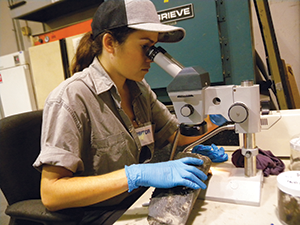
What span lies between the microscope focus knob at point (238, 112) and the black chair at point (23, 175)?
0.66 meters

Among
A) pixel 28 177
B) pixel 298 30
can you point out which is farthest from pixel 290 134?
pixel 298 30

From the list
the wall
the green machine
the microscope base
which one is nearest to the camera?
the microscope base

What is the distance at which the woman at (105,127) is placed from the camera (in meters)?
0.73

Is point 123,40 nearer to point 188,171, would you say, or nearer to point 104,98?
point 104,98

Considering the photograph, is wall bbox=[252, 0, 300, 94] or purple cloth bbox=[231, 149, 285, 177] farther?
wall bbox=[252, 0, 300, 94]

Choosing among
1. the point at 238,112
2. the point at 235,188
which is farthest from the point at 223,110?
the point at 235,188

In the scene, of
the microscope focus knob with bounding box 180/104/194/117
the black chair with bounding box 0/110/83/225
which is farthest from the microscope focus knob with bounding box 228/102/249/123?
the black chair with bounding box 0/110/83/225

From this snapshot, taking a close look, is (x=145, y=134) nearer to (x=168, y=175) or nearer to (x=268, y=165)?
(x=168, y=175)

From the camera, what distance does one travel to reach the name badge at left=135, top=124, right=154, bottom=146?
1105mm

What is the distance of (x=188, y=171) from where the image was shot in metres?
0.71

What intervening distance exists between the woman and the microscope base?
0.24 feet

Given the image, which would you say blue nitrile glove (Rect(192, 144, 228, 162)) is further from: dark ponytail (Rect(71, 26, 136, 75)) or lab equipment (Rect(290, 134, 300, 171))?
dark ponytail (Rect(71, 26, 136, 75))

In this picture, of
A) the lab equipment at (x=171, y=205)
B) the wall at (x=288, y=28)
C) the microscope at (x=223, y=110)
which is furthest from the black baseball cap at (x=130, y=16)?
the wall at (x=288, y=28)

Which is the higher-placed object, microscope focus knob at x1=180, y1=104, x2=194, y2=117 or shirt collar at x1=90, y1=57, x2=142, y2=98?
shirt collar at x1=90, y1=57, x2=142, y2=98
